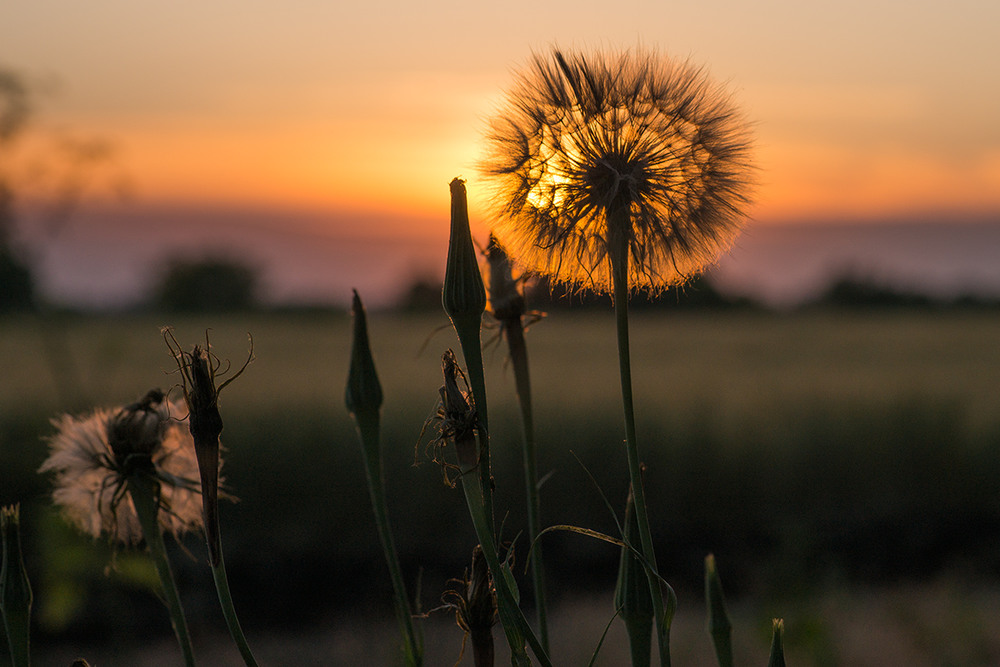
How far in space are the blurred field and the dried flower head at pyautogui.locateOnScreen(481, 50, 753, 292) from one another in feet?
8.11

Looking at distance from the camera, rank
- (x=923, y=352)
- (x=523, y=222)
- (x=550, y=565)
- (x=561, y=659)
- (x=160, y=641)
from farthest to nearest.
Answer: (x=923, y=352)
(x=550, y=565)
(x=160, y=641)
(x=561, y=659)
(x=523, y=222)

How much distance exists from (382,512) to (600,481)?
4.08 m

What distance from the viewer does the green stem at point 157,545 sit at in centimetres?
47

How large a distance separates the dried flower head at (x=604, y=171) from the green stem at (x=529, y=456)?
5 cm

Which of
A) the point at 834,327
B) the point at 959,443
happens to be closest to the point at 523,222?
the point at 959,443

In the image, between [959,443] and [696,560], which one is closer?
[696,560]

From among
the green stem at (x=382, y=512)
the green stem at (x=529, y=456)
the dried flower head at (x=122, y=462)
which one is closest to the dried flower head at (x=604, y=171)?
the green stem at (x=529, y=456)

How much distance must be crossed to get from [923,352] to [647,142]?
7216 millimetres

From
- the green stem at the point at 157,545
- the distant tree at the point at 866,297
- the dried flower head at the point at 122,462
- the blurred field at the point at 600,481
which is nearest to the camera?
the green stem at the point at 157,545

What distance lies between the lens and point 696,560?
168 inches

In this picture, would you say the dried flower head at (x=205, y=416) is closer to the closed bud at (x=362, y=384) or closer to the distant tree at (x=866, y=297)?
the closed bud at (x=362, y=384)

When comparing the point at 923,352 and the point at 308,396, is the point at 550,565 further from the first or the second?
the point at 923,352

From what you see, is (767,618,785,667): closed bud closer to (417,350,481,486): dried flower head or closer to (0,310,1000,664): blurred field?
(417,350,481,486): dried flower head

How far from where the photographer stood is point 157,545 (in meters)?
0.50
